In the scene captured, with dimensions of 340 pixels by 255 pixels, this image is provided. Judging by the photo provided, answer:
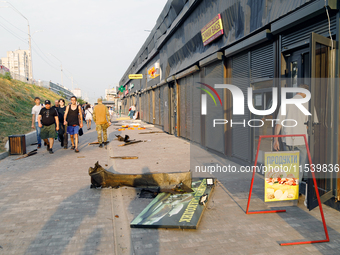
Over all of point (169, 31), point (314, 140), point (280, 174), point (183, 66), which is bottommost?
point (280, 174)

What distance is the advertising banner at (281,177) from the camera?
4.20 metres

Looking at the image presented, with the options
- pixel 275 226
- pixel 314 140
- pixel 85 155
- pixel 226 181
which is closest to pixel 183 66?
pixel 85 155

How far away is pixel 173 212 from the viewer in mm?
4430

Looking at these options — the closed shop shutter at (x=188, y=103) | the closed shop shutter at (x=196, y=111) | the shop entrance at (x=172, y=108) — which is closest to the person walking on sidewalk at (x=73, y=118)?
the closed shop shutter at (x=196, y=111)

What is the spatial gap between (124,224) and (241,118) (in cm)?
521

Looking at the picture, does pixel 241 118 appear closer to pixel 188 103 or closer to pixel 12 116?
pixel 188 103

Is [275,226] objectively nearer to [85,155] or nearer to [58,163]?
[58,163]

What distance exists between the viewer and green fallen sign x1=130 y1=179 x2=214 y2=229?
4.00 metres

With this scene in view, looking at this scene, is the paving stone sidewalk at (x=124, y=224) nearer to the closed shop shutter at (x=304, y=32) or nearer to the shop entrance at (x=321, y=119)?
the shop entrance at (x=321, y=119)

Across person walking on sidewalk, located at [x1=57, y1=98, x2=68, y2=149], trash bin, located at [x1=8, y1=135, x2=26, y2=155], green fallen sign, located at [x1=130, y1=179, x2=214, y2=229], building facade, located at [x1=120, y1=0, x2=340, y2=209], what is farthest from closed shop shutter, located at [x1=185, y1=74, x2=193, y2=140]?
green fallen sign, located at [x1=130, y1=179, x2=214, y2=229]

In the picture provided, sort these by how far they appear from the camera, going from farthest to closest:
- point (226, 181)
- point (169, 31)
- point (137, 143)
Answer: point (169, 31)
point (137, 143)
point (226, 181)

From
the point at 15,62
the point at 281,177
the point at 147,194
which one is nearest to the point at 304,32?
the point at 281,177

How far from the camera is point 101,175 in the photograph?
593cm

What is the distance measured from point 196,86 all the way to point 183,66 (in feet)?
7.40
